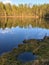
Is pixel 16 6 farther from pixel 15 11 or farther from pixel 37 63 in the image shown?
pixel 37 63

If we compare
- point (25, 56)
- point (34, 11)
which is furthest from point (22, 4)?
point (25, 56)

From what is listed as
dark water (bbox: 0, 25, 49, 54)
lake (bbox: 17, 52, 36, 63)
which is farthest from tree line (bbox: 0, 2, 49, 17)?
lake (bbox: 17, 52, 36, 63)

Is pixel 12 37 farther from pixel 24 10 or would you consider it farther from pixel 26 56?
pixel 24 10

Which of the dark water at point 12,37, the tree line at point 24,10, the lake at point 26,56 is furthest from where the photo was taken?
the tree line at point 24,10

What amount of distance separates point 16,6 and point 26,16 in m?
9.48

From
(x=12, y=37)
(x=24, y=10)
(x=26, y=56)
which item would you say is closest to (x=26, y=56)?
(x=26, y=56)

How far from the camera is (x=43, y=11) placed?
385 ft

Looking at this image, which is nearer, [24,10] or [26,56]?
[26,56]

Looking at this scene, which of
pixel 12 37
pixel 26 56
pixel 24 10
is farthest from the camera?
pixel 24 10

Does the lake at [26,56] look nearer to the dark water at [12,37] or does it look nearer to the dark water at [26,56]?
the dark water at [26,56]

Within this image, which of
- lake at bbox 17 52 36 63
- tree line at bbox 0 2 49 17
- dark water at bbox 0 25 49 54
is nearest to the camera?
lake at bbox 17 52 36 63

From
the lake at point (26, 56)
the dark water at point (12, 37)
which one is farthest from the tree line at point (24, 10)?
the lake at point (26, 56)

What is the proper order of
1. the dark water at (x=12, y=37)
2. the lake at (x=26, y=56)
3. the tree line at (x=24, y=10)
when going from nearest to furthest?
the lake at (x=26, y=56), the dark water at (x=12, y=37), the tree line at (x=24, y=10)

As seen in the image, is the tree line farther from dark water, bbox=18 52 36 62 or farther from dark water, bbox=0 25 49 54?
dark water, bbox=18 52 36 62
